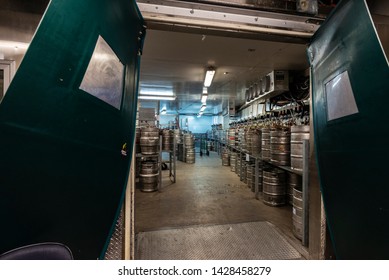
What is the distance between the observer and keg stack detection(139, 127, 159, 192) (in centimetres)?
441

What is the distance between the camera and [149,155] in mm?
4465

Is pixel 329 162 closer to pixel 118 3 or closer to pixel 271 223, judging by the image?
pixel 118 3

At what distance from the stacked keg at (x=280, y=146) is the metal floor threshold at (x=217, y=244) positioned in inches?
49.5

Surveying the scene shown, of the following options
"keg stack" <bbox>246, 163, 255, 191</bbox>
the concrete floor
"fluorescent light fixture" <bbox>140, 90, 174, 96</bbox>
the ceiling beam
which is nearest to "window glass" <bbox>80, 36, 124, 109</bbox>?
the ceiling beam

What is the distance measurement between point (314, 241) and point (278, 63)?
3.10 m

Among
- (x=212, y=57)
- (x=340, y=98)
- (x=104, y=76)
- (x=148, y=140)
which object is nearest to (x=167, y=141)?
(x=148, y=140)

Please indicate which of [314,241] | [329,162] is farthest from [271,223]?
[329,162]

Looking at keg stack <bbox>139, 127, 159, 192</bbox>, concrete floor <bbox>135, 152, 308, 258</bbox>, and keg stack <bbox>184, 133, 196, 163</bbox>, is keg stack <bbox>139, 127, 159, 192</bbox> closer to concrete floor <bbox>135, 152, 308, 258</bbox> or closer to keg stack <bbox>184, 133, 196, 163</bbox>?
concrete floor <bbox>135, 152, 308, 258</bbox>

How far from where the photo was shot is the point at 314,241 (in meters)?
1.71

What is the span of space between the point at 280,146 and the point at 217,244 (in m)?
2.18

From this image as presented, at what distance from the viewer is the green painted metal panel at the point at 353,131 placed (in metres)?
0.80

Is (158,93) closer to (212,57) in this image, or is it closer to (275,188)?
(212,57)

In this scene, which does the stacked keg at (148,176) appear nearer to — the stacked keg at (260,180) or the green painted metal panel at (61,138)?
the stacked keg at (260,180)

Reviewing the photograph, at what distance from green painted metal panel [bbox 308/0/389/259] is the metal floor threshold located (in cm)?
113
